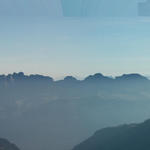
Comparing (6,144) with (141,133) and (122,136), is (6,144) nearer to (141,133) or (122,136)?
(122,136)

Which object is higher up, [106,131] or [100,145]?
[106,131]

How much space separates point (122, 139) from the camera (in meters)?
116

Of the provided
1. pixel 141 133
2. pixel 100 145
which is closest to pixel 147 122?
pixel 141 133

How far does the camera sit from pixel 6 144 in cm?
13838

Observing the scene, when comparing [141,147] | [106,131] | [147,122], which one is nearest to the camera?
[141,147]

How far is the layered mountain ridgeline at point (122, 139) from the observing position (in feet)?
348

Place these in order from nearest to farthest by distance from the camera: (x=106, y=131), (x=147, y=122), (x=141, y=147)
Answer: (x=141, y=147) < (x=147, y=122) < (x=106, y=131)

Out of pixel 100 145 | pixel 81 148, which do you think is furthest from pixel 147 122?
pixel 81 148

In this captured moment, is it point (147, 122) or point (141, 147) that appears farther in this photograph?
point (147, 122)

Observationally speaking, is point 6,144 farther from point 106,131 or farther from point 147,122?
point 147,122

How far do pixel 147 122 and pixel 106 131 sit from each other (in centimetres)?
2436

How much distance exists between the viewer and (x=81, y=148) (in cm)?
13762

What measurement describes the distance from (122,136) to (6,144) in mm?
48583

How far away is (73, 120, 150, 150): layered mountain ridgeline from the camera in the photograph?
348ft
